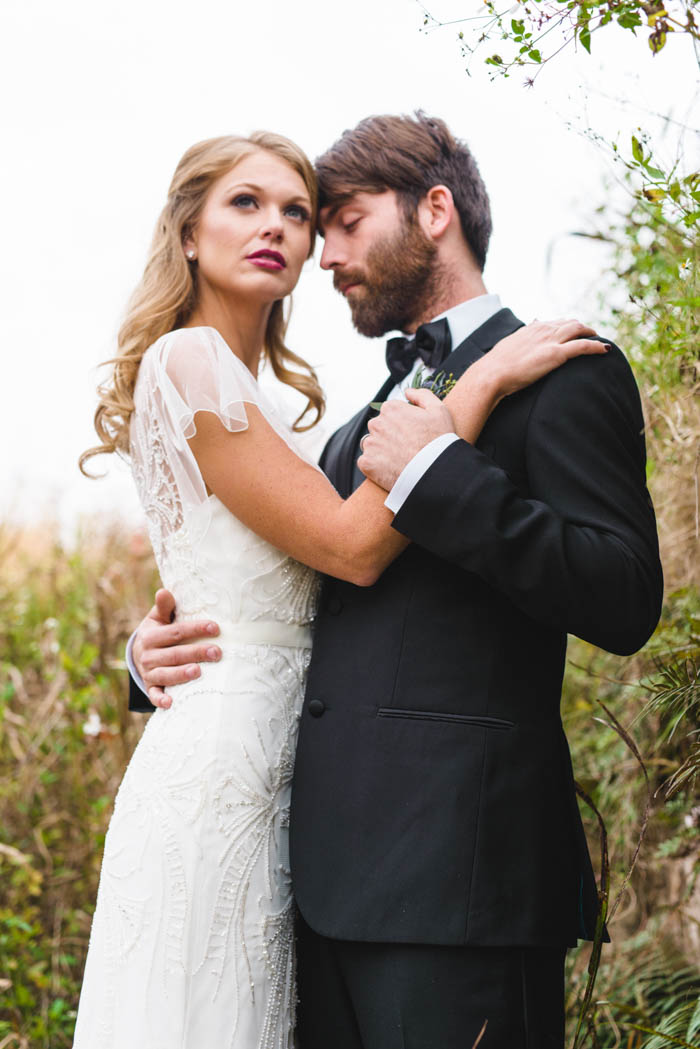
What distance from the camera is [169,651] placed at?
218 cm

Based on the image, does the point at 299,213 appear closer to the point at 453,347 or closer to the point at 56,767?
the point at 453,347

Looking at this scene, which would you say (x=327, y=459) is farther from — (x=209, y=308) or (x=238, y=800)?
(x=238, y=800)

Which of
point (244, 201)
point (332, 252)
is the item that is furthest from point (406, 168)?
point (244, 201)

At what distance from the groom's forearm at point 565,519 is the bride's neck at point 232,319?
3.28ft

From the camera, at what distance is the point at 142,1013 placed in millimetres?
1892

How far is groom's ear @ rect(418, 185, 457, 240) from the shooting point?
2.50 m

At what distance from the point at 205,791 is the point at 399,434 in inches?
32.6

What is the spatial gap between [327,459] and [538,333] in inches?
33.7

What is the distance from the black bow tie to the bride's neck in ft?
1.29

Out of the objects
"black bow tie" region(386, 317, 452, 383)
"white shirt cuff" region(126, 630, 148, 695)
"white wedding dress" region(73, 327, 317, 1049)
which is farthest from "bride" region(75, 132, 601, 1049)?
"black bow tie" region(386, 317, 452, 383)

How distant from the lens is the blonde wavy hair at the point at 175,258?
243cm

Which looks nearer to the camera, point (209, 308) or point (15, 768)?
point (209, 308)

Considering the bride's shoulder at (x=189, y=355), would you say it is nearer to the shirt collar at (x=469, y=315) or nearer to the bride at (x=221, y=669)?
the bride at (x=221, y=669)

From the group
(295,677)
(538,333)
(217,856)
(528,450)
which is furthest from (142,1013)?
(538,333)
